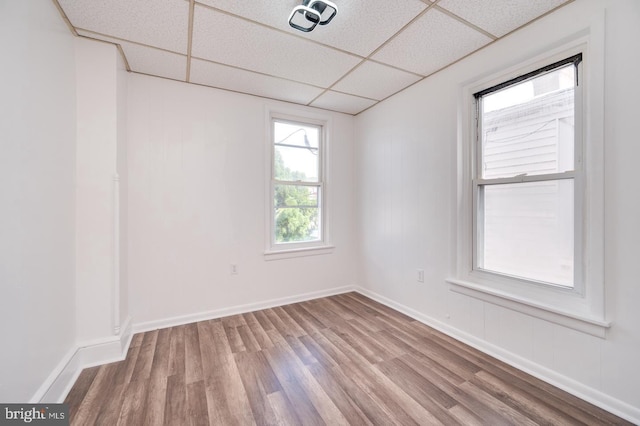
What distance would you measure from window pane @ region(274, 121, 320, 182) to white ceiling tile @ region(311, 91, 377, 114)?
1.15 feet

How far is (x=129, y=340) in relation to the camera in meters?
2.35

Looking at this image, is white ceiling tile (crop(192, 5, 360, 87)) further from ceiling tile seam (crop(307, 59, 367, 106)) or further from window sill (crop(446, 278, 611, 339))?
window sill (crop(446, 278, 611, 339))

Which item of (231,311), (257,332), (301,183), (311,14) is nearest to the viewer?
(311,14)

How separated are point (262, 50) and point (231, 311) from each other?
8.54ft

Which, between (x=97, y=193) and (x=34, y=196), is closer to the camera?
(x=34, y=196)

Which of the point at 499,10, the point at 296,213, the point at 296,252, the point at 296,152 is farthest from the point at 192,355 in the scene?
the point at 499,10

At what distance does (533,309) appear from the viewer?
6.16 ft

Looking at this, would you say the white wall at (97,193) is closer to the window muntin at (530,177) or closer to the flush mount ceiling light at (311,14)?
the flush mount ceiling light at (311,14)

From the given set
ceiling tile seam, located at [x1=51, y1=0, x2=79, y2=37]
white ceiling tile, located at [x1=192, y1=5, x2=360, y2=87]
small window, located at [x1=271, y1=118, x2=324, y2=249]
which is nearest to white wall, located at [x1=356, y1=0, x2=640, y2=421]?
small window, located at [x1=271, y1=118, x2=324, y2=249]

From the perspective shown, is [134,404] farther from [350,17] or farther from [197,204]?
[350,17]

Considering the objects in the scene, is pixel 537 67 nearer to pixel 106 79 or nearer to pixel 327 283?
pixel 327 283

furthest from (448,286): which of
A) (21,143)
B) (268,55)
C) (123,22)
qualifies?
(123,22)

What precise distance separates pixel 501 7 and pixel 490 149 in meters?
1.00

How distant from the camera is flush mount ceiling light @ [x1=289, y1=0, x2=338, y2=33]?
64.5 inches
